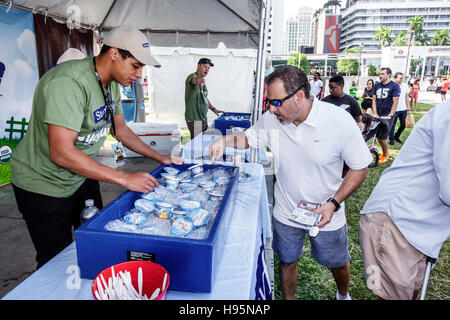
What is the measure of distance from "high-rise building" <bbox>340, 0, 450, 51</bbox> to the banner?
9647 cm

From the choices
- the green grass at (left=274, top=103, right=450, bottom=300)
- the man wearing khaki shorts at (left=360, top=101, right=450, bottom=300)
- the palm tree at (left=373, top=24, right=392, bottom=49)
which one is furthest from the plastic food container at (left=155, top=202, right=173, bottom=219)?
the palm tree at (left=373, top=24, right=392, bottom=49)

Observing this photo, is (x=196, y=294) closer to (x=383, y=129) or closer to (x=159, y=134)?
(x=159, y=134)

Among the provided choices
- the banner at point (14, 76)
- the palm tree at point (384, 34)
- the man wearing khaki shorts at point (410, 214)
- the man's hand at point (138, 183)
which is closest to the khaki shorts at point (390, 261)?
the man wearing khaki shorts at point (410, 214)

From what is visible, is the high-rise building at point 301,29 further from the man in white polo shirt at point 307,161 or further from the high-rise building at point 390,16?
the man in white polo shirt at point 307,161

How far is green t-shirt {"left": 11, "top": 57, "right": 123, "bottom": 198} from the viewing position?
4.17 feet

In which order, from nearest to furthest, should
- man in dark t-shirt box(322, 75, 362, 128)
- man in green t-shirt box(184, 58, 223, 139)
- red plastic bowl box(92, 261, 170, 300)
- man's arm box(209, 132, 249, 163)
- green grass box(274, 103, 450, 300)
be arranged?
1. red plastic bowl box(92, 261, 170, 300)
2. man's arm box(209, 132, 249, 163)
3. green grass box(274, 103, 450, 300)
4. man in dark t-shirt box(322, 75, 362, 128)
5. man in green t-shirt box(184, 58, 223, 139)

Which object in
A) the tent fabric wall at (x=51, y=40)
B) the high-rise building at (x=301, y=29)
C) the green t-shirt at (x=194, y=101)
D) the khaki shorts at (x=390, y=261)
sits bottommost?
the khaki shorts at (x=390, y=261)

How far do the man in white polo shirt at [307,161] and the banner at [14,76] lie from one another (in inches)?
138

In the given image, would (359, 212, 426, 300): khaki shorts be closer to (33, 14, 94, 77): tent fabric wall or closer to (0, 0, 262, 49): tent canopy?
(0, 0, 262, 49): tent canopy

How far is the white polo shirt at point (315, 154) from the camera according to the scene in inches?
63.7

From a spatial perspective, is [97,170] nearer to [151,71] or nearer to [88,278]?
[88,278]

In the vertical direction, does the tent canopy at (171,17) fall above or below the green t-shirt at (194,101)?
above

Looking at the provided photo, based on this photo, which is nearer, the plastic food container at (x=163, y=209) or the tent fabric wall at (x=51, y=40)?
the plastic food container at (x=163, y=209)

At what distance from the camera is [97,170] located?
49.9 inches
